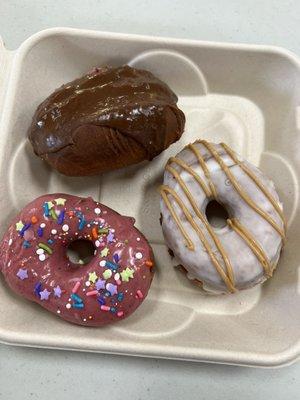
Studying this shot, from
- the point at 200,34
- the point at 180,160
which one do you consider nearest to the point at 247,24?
the point at 200,34

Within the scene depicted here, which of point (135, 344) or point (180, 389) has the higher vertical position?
point (135, 344)

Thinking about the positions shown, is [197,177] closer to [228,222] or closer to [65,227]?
[228,222]

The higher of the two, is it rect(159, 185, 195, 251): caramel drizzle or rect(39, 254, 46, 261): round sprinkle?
rect(159, 185, 195, 251): caramel drizzle

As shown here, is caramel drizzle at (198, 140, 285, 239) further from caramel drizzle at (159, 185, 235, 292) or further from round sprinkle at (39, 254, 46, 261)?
round sprinkle at (39, 254, 46, 261)

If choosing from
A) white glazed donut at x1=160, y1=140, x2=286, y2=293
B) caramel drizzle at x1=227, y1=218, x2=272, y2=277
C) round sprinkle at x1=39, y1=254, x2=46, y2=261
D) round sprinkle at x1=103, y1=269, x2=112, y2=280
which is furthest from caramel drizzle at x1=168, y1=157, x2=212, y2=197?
round sprinkle at x1=39, y1=254, x2=46, y2=261

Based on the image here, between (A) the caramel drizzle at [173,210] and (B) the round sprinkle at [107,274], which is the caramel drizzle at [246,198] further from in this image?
(B) the round sprinkle at [107,274]

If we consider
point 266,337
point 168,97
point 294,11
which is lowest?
point 266,337

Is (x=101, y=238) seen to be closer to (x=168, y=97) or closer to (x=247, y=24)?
(x=168, y=97)
